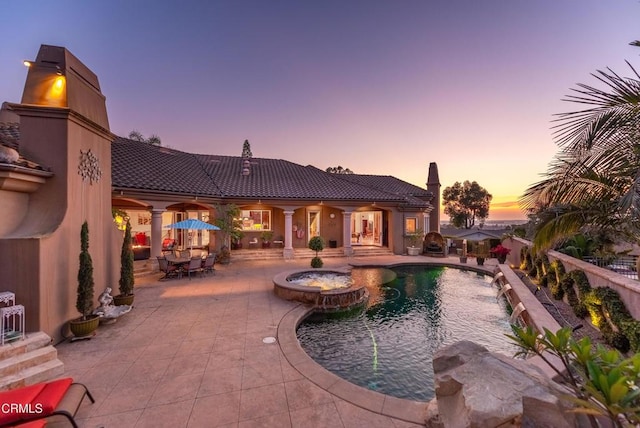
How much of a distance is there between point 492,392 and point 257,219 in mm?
17579

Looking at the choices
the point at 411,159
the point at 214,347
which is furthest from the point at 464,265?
the point at 411,159

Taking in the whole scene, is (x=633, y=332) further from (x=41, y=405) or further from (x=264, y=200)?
(x=264, y=200)

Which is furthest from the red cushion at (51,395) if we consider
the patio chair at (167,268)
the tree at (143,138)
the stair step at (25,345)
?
the tree at (143,138)

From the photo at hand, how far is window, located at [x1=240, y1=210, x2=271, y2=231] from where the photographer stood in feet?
61.3

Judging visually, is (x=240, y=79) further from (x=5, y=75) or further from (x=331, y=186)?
(x=5, y=75)

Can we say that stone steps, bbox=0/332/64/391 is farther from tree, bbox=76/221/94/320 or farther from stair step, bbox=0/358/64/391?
tree, bbox=76/221/94/320

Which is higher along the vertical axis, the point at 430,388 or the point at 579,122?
the point at 579,122

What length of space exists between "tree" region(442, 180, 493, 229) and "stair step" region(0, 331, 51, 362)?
141ft

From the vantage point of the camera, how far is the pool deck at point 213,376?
11.4 ft

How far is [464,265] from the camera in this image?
1498 centimetres

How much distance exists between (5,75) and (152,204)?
2019 cm

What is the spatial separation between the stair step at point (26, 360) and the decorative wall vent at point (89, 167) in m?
4.11

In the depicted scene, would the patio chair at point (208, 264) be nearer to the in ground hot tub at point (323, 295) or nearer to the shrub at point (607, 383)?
the in ground hot tub at point (323, 295)

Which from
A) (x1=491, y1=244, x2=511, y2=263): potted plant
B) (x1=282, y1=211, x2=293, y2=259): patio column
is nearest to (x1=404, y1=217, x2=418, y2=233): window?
(x1=491, y1=244, x2=511, y2=263): potted plant
